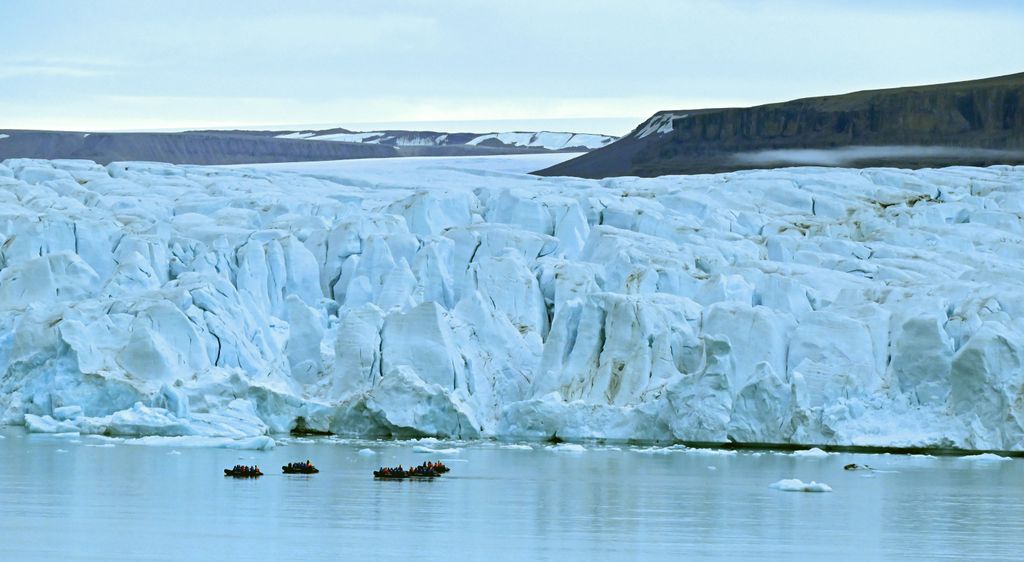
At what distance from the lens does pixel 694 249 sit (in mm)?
34719

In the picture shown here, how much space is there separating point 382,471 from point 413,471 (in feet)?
1.76

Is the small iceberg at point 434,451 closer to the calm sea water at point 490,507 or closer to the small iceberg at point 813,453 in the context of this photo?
the calm sea water at point 490,507

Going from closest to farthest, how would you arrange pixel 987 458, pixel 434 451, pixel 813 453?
pixel 434 451 → pixel 987 458 → pixel 813 453

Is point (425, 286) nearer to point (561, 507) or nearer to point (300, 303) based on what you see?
point (300, 303)

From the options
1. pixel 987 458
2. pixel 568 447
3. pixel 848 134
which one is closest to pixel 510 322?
pixel 568 447

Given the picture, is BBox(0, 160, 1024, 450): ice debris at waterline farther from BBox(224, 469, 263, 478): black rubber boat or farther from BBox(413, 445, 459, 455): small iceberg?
BBox(224, 469, 263, 478): black rubber boat

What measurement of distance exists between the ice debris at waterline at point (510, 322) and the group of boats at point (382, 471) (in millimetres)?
5188

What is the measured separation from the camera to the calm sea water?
15180 mm

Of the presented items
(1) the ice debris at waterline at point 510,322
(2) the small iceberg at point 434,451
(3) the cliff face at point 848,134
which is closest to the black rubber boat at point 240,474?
(2) the small iceberg at point 434,451

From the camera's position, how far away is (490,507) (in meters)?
18.8

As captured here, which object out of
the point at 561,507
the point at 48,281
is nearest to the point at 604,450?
the point at 561,507

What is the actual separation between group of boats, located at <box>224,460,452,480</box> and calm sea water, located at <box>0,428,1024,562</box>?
211 mm

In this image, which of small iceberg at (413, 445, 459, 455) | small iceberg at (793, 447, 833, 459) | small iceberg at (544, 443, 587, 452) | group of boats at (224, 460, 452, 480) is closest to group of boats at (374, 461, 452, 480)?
group of boats at (224, 460, 452, 480)

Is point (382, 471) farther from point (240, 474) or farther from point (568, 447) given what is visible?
point (568, 447)
